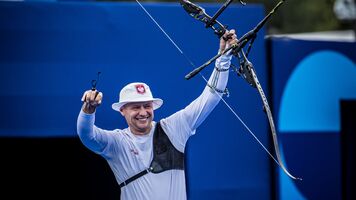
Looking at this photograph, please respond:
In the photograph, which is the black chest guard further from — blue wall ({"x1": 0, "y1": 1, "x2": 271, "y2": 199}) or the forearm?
blue wall ({"x1": 0, "y1": 1, "x2": 271, "y2": 199})

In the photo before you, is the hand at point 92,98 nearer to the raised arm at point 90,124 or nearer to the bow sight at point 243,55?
the raised arm at point 90,124

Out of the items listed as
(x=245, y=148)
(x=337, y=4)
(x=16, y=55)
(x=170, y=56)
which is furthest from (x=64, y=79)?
(x=337, y=4)

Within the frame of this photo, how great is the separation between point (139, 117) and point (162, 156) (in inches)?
11.3

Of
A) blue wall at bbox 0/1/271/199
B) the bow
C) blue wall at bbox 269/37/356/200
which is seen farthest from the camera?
blue wall at bbox 269/37/356/200

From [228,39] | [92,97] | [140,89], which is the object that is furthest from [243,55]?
[92,97]

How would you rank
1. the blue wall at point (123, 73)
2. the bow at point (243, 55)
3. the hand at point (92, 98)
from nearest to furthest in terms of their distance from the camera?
the hand at point (92, 98)
the bow at point (243, 55)
the blue wall at point (123, 73)

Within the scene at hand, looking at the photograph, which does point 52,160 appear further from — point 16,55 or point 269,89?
point 269,89

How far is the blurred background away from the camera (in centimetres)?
638

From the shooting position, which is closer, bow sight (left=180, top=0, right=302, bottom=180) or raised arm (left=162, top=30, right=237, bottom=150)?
bow sight (left=180, top=0, right=302, bottom=180)

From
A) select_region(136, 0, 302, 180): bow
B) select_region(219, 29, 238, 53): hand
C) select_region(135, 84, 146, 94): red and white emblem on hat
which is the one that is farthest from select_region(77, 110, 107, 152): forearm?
select_region(219, 29, 238, 53): hand

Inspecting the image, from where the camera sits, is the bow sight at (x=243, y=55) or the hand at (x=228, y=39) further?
the hand at (x=228, y=39)

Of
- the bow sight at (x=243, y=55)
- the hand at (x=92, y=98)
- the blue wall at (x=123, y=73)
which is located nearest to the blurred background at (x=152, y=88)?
the blue wall at (x=123, y=73)

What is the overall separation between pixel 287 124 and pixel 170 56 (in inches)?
Answer: 58.8

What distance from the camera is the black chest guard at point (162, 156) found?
199 inches
